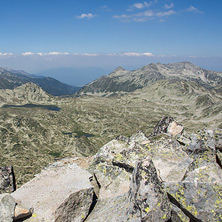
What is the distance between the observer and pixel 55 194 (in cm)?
1593

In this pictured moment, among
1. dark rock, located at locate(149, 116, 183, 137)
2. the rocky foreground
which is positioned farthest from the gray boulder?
dark rock, located at locate(149, 116, 183, 137)

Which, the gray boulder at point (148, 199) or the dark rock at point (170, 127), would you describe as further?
the dark rock at point (170, 127)

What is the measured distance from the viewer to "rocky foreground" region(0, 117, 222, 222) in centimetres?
1273

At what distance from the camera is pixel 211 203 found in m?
12.6

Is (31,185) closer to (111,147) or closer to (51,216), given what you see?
(51,216)

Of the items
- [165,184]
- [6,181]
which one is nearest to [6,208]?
[6,181]

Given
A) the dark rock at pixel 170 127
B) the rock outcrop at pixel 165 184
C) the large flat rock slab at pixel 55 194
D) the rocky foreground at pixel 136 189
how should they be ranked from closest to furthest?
the rock outcrop at pixel 165 184
the rocky foreground at pixel 136 189
the large flat rock slab at pixel 55 194
the dark rock at pixel 170 127

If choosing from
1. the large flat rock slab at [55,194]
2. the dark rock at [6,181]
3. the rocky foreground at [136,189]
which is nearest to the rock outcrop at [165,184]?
the rocky foreground at [136,189]

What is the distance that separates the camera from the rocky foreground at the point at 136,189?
1273 centimetres

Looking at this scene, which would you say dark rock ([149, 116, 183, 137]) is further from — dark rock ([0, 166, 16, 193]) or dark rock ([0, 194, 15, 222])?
dark rock ([0, 194, 15, 222])

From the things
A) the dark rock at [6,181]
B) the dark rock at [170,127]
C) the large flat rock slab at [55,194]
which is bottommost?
the dark rock at [6,181]

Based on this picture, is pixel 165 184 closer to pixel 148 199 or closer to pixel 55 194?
pixel 148 199

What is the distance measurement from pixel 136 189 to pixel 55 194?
695cm

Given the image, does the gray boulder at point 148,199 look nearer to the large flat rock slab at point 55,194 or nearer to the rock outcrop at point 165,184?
the rock outcrop at point 165,184
